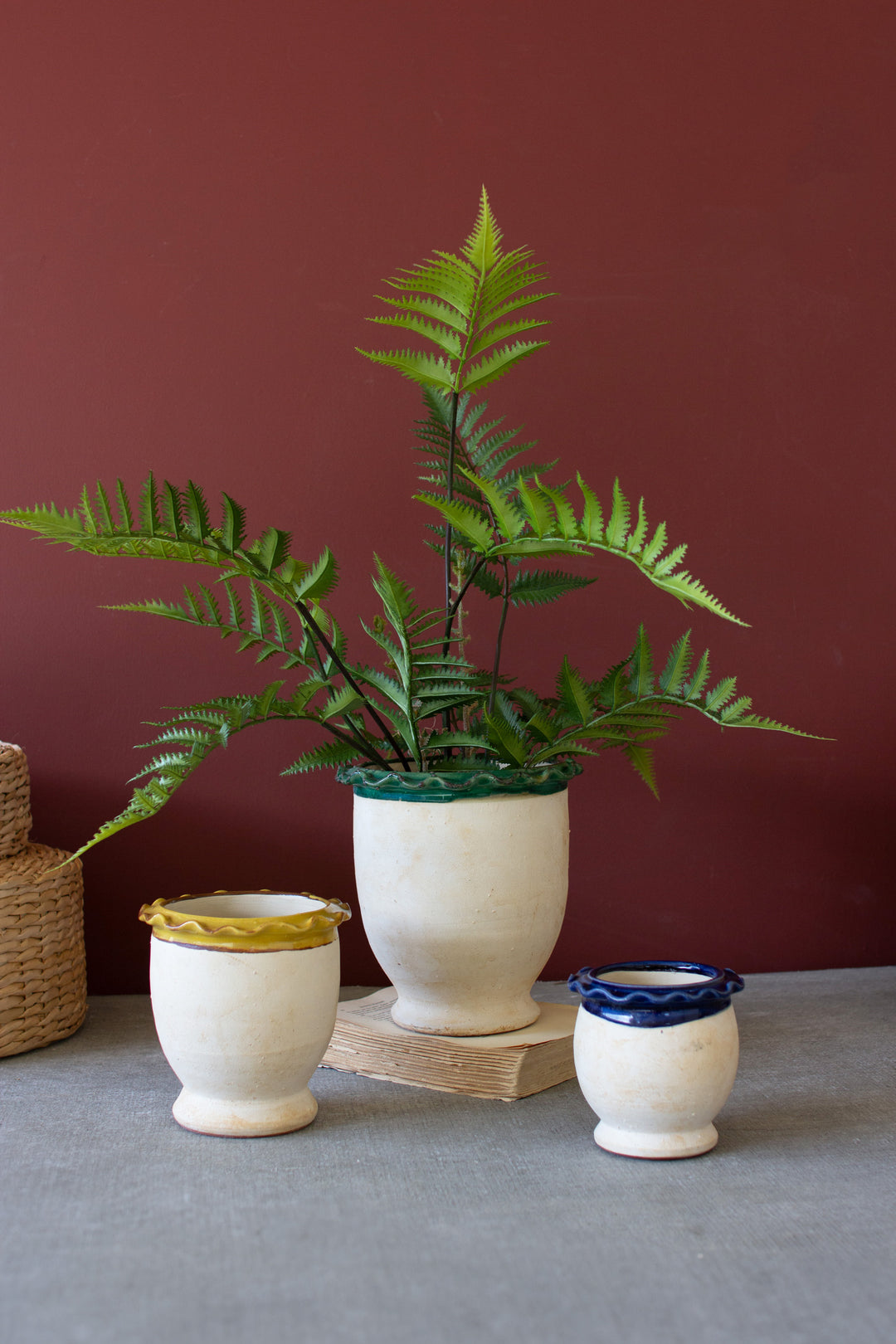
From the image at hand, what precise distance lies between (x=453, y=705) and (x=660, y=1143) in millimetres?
437

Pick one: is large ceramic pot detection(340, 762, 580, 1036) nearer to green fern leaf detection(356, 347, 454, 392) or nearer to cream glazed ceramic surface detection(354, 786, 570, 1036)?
cream glazed ceramic surface detection(354, 786, 570, 1036)

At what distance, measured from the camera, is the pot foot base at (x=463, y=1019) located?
1.11 metres

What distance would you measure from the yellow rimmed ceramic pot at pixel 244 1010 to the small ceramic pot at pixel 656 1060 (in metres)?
0.22

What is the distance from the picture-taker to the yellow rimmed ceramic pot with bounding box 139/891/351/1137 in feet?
3.10

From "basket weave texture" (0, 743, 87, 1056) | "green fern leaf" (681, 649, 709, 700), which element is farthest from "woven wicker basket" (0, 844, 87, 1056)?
"green fern leaf" (681, 649, 709, 700)

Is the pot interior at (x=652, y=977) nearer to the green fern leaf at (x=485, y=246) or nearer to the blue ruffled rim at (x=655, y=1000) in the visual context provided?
the blue ruffled rim at (x=655, y=1000)

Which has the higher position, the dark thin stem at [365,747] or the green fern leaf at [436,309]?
the green fern leaf at [436,309]

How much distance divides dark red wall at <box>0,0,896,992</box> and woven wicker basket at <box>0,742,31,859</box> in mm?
148

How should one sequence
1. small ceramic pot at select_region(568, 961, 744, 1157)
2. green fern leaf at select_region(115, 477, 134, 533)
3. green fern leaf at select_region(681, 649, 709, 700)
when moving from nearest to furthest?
small ceramic pot at select_region(568, 961, 744, 1157), green fern leaf at select_region(115, 477, 134, 533), green fern leaf at select_region(681, 649, 709, 700)

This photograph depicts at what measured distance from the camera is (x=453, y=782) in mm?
1064

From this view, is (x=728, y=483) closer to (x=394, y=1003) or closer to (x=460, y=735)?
(x=460, y=735)

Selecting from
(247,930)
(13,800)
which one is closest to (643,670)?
(247,930)

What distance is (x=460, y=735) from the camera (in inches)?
44.3

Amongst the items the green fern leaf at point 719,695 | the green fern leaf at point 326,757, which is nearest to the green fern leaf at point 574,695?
the green fern leaf at point 719,695
